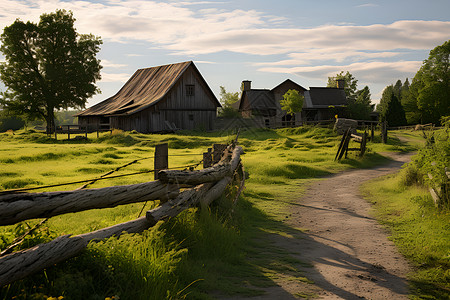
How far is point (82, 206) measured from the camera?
4.80 meters

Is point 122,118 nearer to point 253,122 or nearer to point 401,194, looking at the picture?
point 253,122

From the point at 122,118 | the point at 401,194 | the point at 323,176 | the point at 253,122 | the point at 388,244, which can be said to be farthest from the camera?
the point at 253,122

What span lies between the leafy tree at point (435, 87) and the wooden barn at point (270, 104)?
19.2 meters

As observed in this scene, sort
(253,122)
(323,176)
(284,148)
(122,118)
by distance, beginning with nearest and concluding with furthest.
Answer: (323,176), (284,148), (122,118), (253,122)

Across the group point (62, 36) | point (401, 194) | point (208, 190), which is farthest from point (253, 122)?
point (208, 190)

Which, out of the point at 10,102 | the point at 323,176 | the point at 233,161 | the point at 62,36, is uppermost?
the point at 62,36

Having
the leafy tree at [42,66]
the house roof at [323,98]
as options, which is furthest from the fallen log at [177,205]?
the house roof at [323,98]

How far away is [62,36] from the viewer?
53000 mm

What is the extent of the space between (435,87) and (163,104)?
44.6 meters

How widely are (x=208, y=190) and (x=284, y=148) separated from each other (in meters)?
21.3

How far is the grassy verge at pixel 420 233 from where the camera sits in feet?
20.6

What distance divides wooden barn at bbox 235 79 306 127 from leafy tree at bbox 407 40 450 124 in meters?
19.2

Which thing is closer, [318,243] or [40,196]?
[40,196]

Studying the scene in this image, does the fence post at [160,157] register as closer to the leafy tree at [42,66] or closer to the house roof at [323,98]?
the leafy tree at [42,66]
